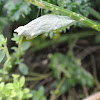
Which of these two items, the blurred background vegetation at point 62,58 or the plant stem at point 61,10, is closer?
the plant stem at point 61,10

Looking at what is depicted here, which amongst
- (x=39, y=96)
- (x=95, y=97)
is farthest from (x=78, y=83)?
(x=39, y=96)

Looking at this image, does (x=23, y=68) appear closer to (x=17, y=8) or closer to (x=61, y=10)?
(x=17, y=8)

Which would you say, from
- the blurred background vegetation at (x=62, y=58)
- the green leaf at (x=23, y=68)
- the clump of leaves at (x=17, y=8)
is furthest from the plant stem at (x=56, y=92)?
the clump of leaves at (x=17, y=8)

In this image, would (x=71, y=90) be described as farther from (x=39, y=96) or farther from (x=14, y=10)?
(x=14, y=10)

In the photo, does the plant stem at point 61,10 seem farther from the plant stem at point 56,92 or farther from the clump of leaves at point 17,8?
the plant stem at point 56,92

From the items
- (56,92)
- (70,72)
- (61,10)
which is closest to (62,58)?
(70,72)

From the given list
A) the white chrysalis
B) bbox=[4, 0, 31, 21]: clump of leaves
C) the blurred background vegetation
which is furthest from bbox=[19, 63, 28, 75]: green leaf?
the white chrysalis

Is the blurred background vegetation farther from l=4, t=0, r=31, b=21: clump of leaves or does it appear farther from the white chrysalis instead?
the white chrysalis
